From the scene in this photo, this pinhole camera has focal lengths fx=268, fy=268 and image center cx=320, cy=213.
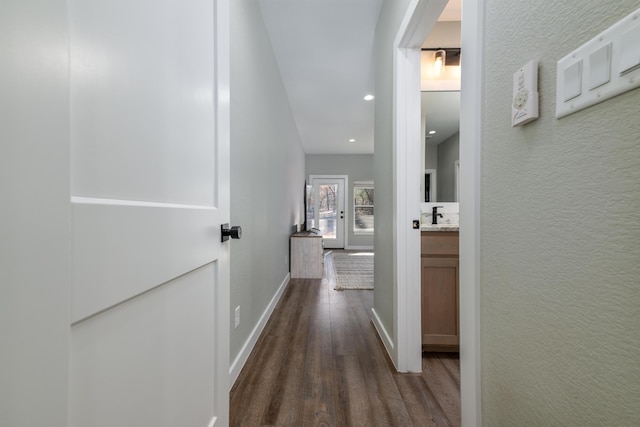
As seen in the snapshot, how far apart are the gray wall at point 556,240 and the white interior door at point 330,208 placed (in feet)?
21.4

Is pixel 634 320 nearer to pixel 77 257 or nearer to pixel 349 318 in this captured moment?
pixel 77 257

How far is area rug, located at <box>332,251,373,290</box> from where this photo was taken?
3.66 m

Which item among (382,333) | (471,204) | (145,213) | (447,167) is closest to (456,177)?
(447,167)

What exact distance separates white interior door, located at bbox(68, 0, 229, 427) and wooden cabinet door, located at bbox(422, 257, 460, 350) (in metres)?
1.40

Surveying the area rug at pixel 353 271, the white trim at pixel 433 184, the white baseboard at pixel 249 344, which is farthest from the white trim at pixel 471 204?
the area rug at pixel 353 271

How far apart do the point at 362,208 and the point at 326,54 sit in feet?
16.1

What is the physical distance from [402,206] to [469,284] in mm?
838

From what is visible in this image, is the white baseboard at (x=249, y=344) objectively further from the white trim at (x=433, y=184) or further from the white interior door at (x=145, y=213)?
the white trim at (x=433, y=184)

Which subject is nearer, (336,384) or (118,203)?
(118,203)

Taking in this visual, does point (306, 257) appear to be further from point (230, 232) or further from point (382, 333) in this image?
point (230, 232)

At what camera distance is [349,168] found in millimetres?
7305

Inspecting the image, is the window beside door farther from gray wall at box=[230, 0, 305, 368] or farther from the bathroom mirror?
the bathroom mirror

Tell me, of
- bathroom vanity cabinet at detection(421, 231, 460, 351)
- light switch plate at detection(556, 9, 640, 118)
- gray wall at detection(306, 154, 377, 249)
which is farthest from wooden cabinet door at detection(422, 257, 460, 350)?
gray wall at detection(306, 154, 377, 249)

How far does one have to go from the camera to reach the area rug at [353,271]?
3.66m
